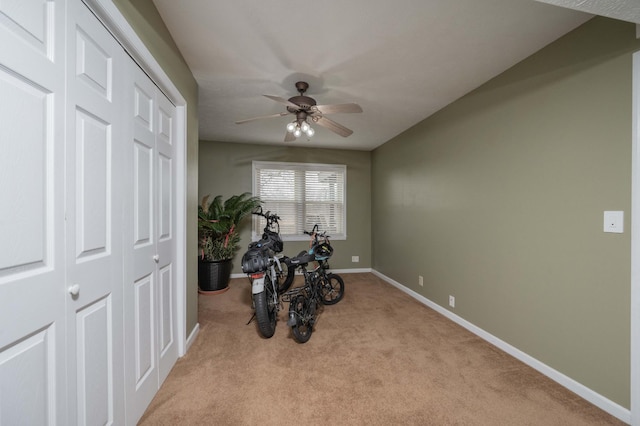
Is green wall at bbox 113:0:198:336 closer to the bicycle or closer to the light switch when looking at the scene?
the bicycle

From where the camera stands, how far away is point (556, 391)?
177 centimetres

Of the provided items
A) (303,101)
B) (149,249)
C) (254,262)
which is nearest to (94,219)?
(149,249)

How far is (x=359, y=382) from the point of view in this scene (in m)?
1.86

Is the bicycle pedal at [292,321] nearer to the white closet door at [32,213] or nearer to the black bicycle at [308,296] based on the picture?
the black bicycle at [308,296]

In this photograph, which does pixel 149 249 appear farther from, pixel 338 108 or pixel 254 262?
pixel 338 108

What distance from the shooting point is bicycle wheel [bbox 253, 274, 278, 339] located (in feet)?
7.71

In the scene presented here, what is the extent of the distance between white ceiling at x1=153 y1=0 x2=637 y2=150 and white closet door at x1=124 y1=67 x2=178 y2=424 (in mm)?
599

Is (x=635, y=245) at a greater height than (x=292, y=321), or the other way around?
(x=635, y=245)

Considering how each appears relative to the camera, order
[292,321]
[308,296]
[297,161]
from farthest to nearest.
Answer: [297,161], [308,296], [292,321]

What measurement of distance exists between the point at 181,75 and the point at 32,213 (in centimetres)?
171

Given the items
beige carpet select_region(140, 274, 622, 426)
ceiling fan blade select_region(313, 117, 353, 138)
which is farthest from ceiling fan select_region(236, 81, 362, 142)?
beige carpet select_region(140, 274, 622, 426)

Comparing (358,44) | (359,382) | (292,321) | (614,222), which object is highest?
(358,44)

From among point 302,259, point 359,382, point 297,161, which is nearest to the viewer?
point 359,382

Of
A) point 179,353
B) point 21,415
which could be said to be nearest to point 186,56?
point 21,415
